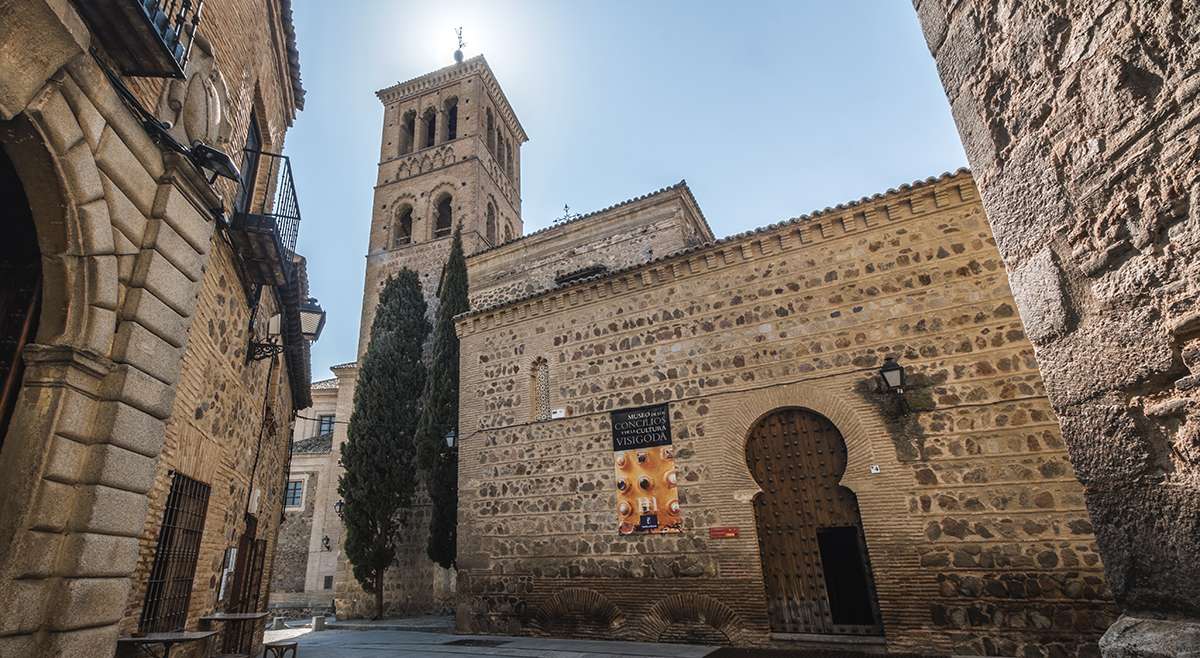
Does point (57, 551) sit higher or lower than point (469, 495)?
lower

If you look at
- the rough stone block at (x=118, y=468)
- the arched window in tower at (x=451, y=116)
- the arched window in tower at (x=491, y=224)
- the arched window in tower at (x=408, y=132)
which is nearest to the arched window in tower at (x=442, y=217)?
the arched window in tower at (x=491, y=224)

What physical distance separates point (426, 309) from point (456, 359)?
182 inches

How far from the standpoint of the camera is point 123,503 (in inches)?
141

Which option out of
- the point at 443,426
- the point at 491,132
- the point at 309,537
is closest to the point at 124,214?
the point at 443,426

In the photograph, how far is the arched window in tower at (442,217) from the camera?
22.2 m

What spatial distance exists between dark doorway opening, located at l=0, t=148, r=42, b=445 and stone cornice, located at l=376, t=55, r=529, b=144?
80.2 ft

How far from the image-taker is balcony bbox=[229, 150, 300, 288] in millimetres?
5828

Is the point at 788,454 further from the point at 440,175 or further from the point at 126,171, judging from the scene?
the point at 440,175

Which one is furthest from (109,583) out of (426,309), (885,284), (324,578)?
(324,578)

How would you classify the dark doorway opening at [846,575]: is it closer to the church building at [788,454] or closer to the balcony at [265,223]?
the church building at [788,454]

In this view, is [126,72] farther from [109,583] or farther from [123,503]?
[109,583]

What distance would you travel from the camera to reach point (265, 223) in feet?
19.1

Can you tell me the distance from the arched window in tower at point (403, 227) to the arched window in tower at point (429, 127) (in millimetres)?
3377

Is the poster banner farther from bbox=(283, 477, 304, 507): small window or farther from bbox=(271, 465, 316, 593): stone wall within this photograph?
bbox=(283, 477, 304, 507): small window
